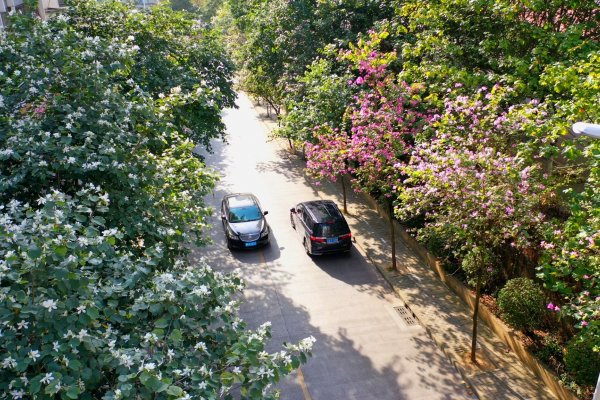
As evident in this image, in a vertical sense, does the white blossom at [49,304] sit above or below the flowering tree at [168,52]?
below

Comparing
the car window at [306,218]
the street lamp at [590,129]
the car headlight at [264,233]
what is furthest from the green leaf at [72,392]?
the car headlight at [264,233]

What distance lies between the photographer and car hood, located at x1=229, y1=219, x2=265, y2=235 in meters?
17.1

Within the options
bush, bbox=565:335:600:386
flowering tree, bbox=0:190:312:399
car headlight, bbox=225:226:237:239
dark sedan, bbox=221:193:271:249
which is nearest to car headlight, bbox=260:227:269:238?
dark sedan, bbox=221:193:271:249

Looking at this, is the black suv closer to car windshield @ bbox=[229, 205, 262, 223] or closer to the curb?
the curb

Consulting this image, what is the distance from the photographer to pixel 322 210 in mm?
16891

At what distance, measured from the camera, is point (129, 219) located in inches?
300

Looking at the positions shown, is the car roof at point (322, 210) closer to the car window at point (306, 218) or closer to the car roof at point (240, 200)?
the car window at point (306, 218)

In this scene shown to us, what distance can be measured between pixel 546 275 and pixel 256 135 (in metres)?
26.8

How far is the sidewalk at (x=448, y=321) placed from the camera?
35.2 feet

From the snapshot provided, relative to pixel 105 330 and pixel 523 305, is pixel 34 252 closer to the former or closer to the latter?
pixel 105 330

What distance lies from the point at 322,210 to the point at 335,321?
4.73m

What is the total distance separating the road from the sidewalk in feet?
1.14

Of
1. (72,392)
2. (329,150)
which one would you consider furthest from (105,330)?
(329,150)

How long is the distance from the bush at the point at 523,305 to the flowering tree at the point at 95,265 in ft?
22.9
